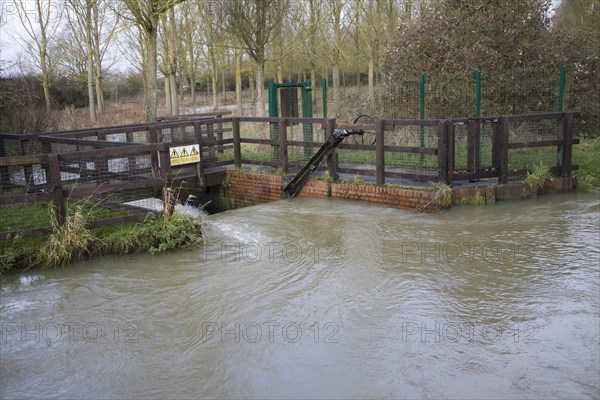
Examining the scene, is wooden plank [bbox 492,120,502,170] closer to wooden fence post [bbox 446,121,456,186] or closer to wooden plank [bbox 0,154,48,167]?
wooden fence post [bbox 446,121,456,186]

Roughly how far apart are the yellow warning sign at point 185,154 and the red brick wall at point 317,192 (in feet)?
4.49

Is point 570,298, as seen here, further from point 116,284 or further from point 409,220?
point 116,284

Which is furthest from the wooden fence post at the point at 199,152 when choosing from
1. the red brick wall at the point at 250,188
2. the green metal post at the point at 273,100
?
the green metal post at the point at 273,100

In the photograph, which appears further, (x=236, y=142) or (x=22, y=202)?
(x=236, y=142)

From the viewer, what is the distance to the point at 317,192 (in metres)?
12.4

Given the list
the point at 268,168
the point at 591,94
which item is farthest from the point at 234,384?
the point at 591,94

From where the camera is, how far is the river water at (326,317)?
487 centimetres

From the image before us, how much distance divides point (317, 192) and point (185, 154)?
294 cm

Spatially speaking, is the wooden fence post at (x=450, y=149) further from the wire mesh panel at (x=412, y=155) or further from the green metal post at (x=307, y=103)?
the green metal post at (x=307, y=103)

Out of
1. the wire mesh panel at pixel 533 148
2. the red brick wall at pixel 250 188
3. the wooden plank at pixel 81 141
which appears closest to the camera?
the wooden plank at pixel 81 141

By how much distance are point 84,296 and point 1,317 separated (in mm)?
932

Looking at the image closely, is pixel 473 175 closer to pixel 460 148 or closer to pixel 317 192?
pixel 460 148

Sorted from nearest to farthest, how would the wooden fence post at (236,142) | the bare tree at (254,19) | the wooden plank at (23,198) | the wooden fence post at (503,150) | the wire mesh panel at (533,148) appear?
the wooden plank at (23,198), the wooden fence post at (503,150), the wire mesh panel at (533,148), the wooden fence post at (236,142), the bare tree at (254,19)

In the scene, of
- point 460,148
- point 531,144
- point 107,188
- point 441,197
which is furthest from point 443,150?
point 107,188
